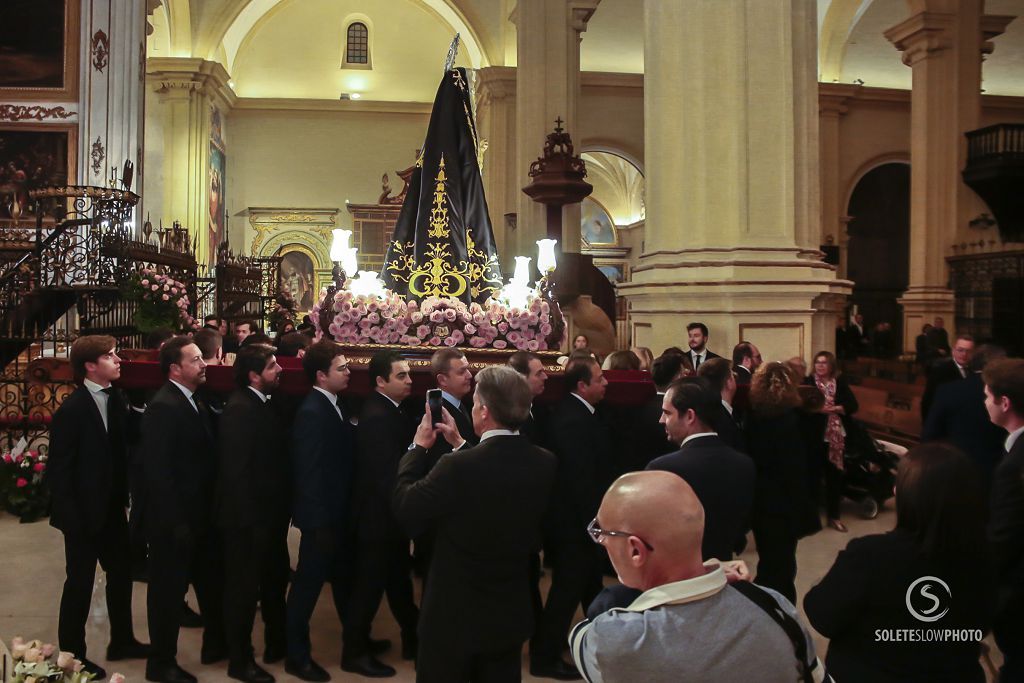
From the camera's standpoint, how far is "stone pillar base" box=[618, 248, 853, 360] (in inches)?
295

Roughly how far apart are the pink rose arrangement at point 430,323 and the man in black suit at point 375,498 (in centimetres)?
212

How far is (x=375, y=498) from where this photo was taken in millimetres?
4309

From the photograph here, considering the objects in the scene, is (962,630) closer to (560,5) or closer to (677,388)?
(677,388)

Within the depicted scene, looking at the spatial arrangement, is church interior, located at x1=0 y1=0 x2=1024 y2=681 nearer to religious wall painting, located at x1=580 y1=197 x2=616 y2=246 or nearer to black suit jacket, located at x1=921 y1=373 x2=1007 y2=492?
religious wall painting, located at x1=580 y1=197 x2=616 y2=246

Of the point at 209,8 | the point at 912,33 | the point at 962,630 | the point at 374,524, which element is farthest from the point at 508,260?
the point at 962,630

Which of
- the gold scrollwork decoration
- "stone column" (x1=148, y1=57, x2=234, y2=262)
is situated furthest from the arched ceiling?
the gold scrollwork decoration

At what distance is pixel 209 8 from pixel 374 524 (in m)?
25.1

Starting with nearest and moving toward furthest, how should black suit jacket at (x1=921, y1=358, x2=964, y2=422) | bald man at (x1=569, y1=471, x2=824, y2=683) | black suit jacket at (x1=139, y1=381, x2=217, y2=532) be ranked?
bald man at (x1=569, y1=471, x2=824, y2=683) → black suit jacket at (x1=139, y1=381, x2=217, y2=532) → black suit jacket at (x1=921, y1=358, x2=964, y2=422)

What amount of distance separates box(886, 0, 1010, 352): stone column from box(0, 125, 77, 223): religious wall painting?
16507mm

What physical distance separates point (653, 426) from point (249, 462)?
2.25 metres

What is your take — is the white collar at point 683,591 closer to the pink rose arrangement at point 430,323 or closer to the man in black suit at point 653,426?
the man in black suit at point 653,426

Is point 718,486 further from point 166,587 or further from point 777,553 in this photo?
point 166,587

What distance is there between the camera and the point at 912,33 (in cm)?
1812

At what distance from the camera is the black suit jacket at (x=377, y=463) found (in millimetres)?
4270
